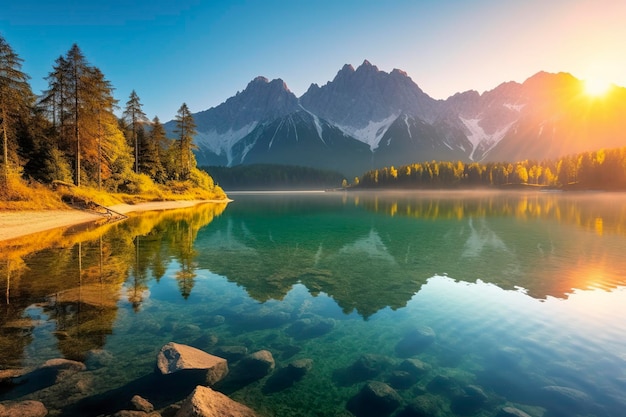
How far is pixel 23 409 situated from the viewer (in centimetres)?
693

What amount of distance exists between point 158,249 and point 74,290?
11.4 metres

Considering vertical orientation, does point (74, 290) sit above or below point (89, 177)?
below

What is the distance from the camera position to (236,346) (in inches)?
424

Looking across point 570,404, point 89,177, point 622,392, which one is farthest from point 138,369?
point 89,177

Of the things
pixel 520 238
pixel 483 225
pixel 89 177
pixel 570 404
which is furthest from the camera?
pixel 89 177

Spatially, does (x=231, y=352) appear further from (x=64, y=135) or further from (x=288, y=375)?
(x=64, y=135)

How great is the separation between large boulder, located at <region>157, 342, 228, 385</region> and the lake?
44 centimetres

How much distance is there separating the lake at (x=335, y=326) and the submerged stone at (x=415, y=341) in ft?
0.28

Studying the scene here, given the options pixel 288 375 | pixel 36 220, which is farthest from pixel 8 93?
pixel 288 375

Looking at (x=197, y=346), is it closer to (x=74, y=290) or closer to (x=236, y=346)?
(x=236, y=346)

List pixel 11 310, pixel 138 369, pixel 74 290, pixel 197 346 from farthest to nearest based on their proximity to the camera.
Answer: pixel 74 290, pixel 11 310, pixel 197 346, pixel 138 369

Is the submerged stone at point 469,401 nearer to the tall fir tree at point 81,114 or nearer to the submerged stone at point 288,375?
the submerged stone at point 288,375

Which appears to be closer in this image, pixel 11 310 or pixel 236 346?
pixel 236 346

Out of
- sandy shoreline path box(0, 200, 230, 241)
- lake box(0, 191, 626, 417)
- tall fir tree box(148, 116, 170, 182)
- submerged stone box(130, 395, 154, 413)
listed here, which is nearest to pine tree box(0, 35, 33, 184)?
sandy shoreline path box(0, 200, 230, 241)
